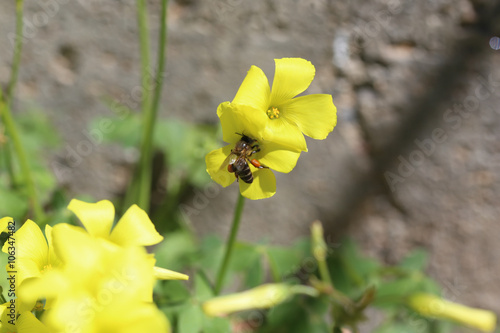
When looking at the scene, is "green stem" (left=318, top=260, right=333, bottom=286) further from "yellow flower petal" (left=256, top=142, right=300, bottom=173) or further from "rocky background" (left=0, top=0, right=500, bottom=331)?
"yellow flower petal" (left=256, top=142, right=300, bottom=173)

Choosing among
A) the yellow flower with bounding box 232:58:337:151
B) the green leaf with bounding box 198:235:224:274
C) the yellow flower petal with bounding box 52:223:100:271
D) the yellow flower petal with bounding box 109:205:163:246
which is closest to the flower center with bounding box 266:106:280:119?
the yellow flower with bounding box 232:58:337:151

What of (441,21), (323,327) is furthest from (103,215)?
(441,21)

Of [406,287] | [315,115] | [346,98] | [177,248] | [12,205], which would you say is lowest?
[177,248]

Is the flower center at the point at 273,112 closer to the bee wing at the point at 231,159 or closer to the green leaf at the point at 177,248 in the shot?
the bee wing at the point at 231,159

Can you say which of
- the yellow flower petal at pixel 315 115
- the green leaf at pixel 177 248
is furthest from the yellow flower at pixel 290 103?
the green leaf at pixel 177 248

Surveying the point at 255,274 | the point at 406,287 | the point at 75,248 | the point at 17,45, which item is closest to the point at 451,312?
the point at 406,287

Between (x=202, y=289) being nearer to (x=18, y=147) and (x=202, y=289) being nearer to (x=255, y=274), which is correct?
(x=255, y=274)
